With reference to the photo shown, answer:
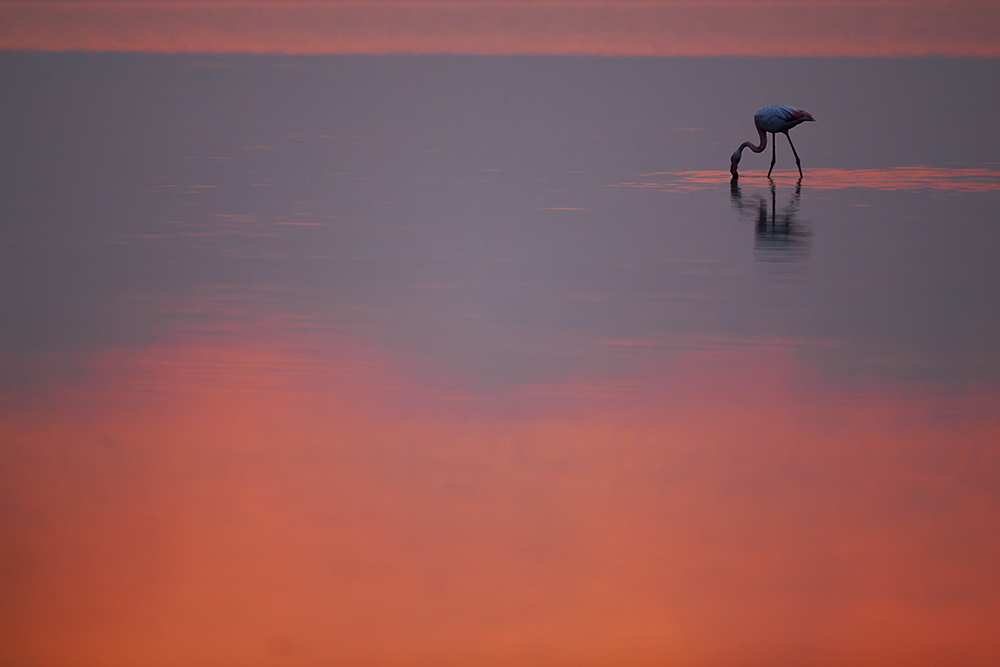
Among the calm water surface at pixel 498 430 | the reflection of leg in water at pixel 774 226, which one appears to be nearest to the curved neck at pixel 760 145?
the reflection of leg in water at pixel 774 226

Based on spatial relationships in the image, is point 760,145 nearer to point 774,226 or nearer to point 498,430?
point 774,226

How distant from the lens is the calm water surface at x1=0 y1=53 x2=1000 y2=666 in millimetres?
3055

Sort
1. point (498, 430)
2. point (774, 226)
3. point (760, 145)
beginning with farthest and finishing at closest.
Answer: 1. point (760, 145)
2. point (774, 226)
3. point (498, 430)

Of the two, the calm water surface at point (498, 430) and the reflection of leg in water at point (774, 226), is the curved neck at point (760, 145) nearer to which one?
the reflection of leg in water at point (774, 226)

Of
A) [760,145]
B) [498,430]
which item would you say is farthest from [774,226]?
[498,430]

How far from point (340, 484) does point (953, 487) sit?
1716 mm

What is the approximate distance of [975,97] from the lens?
2050 cm

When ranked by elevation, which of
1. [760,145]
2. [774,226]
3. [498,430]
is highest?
[760,145]

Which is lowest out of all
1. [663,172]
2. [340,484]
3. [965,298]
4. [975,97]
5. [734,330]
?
[340,484]

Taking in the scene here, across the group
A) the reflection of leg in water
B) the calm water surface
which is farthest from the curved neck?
the calm water surface

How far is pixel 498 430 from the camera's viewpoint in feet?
13.8

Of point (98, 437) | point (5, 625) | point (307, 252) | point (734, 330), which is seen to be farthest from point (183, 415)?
point (307, 252)

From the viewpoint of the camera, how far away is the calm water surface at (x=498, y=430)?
10.0 feet

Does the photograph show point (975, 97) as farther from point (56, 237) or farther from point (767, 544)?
point (767, 544)
